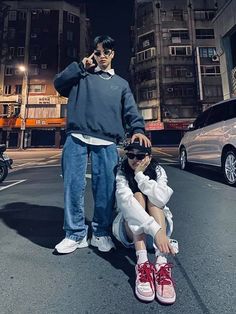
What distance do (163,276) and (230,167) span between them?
3962mm

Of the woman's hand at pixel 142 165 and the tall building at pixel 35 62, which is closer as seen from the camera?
the woman's hand at pixel 142 165

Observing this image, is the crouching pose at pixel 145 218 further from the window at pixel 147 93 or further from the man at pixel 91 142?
the window at pixel 147 93

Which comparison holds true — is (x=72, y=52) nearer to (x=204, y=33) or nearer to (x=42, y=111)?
(x=42, y=111)

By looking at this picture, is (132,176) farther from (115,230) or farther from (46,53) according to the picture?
(46,53)

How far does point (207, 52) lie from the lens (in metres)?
35.7

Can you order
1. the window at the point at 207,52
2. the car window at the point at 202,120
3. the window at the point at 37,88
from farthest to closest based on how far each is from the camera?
the window at the point at 37,88 < the window at the point at 207,52 < the car window at the point at 202,120

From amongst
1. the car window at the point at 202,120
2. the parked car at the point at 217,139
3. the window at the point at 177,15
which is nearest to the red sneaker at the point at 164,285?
the parked car at the point at 217,139

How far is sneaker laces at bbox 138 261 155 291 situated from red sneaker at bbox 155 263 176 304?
0.03 meters

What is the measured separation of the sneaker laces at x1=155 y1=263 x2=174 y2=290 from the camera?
1412mm

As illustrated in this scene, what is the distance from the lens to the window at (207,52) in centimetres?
3541

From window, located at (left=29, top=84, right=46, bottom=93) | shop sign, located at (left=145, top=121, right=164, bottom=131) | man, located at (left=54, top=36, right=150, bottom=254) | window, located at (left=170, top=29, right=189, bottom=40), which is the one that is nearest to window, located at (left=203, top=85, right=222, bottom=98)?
shop sign, located at (left=145, top=121, right=164, bottom=131)

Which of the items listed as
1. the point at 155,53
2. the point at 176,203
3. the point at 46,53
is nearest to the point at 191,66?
the point at 155,53

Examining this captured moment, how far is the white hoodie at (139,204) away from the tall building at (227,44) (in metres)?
13.1

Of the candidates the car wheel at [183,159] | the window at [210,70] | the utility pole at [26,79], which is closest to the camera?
the car wheel at [183,159]
